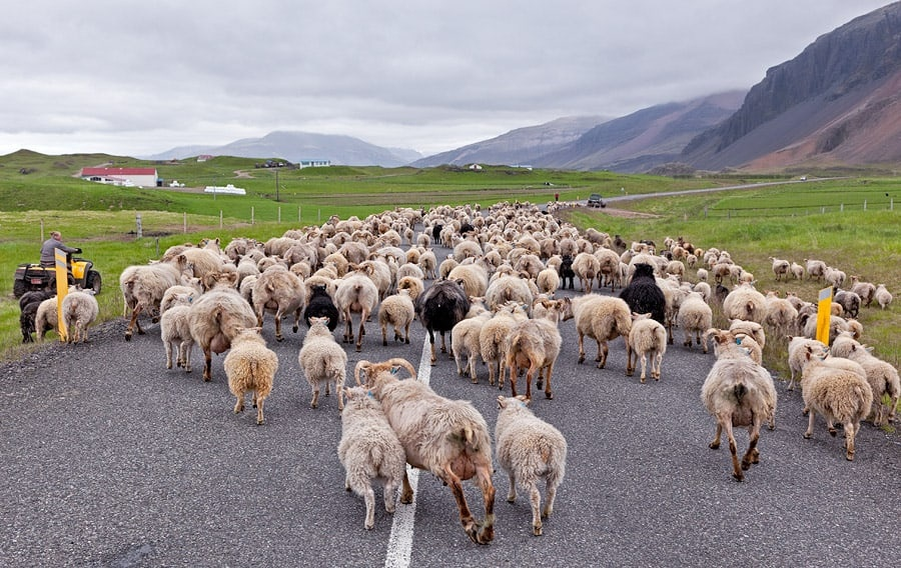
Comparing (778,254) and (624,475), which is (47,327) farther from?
(778,254)

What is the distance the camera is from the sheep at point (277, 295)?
13.9 m

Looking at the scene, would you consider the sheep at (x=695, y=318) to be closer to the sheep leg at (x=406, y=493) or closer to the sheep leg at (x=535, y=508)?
the sheep leg at (x=535, y=508)

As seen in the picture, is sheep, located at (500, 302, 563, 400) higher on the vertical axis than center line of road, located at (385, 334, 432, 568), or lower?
higher

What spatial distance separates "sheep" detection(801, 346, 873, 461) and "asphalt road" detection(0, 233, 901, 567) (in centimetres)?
40

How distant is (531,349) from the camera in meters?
9.75

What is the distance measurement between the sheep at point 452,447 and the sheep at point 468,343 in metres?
4.22

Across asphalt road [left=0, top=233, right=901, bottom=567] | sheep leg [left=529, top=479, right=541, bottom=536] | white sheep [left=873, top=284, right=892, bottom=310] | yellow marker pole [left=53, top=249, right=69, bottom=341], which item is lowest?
asphalt road [left=0, top=233, right=901, bottom=567]

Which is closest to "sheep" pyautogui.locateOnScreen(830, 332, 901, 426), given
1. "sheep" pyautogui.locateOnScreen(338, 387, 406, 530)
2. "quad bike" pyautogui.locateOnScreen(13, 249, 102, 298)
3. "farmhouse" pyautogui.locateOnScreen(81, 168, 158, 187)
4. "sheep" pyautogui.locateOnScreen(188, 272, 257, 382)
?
"sheep" pyautogui.locateOnScreen(338, 387, 406, 530)

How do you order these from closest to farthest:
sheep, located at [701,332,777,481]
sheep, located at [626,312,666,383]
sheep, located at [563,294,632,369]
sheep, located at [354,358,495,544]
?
sheep, located at [354,358,495,544] < sheep, located at [701,332,777,481] < sheep, located at [626,312,666,383] < sheep, located at [563,294,632,369]

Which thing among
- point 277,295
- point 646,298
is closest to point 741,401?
point 646,298

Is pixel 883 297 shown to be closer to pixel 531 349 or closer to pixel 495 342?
pixel 495 342

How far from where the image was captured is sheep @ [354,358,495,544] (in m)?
5.92

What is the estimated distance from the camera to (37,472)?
7270mm

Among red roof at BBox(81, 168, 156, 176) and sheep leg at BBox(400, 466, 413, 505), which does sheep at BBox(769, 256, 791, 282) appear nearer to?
sheep leg at BBox(400, 466, 413, 505)
